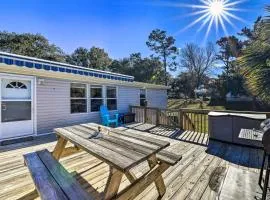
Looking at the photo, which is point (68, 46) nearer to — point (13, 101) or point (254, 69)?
point (13, 101)

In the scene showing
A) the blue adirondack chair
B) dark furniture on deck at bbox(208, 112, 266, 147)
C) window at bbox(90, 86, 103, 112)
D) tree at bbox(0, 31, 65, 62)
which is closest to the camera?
dark furniture on deck at bbox(208, 112, 266, 147)

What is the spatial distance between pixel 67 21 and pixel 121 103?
5.77 m

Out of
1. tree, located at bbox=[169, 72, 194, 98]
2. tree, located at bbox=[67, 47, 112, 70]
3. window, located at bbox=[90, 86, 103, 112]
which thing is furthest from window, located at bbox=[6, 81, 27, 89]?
tree, located at bbox=[169, 72, 194, 98]

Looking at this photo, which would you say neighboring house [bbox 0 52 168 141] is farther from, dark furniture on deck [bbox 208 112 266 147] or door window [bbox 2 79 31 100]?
dark furniture on deck [bbox 208 112 266 147]

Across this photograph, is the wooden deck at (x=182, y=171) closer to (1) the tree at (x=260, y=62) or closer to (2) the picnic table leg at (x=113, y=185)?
(2) the picnic table leg at (x=113, y=185)

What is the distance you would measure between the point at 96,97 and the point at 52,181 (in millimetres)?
6454

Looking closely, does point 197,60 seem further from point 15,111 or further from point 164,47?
point 15,111

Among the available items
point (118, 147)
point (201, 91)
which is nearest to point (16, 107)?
point (118, 147)

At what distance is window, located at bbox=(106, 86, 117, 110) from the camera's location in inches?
348

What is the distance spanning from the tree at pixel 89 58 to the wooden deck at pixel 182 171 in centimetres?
2227

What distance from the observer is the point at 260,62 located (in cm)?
341

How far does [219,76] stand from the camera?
24.1 metres

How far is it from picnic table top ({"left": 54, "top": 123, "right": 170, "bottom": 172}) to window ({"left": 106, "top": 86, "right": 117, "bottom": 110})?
5.93 metres

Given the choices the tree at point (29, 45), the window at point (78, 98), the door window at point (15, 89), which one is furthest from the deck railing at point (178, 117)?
the tree at point (29, 45)
